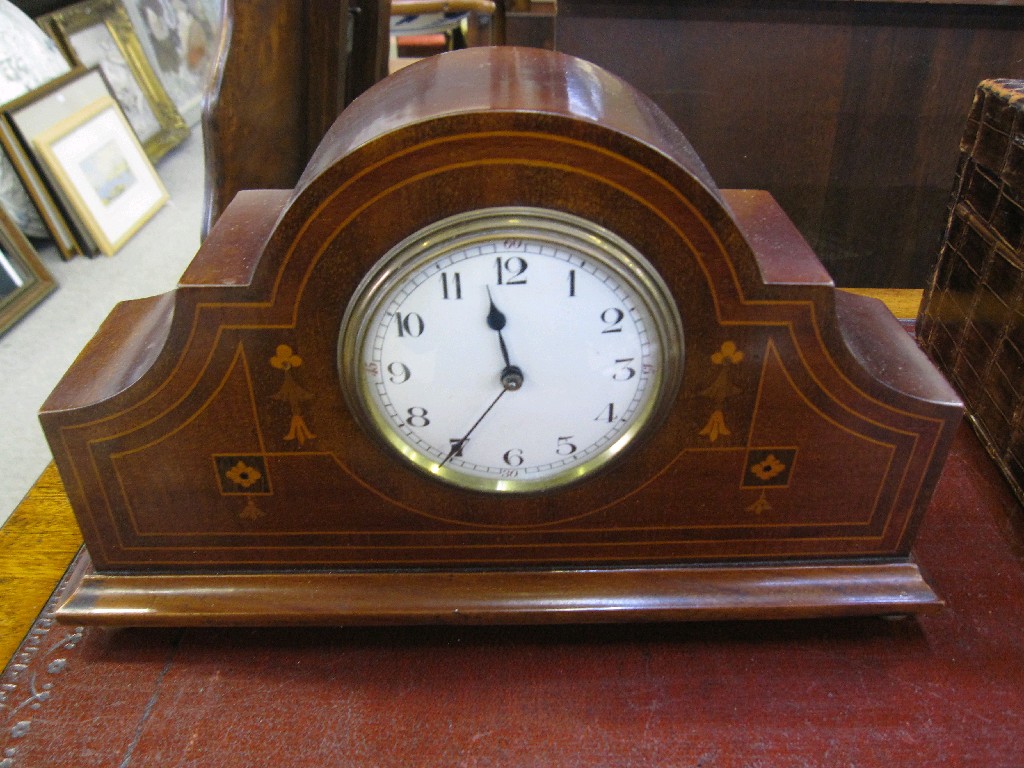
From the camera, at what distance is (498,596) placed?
85cm

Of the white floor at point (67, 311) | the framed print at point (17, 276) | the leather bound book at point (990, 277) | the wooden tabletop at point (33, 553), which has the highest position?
the leather bound book at point (990, 277)

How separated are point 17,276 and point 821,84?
1505 millimetres

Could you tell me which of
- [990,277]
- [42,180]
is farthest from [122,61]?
[990,277]

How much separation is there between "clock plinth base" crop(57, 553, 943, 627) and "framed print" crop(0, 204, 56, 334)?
954mm

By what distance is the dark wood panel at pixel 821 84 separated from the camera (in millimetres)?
1496

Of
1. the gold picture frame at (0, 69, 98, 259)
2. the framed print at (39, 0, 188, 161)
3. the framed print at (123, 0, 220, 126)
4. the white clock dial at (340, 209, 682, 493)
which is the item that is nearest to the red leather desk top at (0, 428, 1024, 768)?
the white clock dial at (340, 209, 682, 493)

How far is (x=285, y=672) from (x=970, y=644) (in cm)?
65

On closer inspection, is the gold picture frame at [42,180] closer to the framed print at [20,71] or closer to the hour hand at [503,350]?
the framed print at [20,71]

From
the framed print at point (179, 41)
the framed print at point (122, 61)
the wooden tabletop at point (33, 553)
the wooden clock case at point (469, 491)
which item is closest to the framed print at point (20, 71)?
the framed print at point (122, 61)

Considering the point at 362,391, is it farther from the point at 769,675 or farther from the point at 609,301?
the point at 769,675

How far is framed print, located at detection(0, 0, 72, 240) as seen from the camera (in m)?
1.76

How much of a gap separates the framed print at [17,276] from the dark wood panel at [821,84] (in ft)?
3.45

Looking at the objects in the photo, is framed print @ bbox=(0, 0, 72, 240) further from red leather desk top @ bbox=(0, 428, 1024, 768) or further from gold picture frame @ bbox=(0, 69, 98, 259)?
red leather desk top @ bbox=(0, 428, 1024, 768)

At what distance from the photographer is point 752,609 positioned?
843 mm
